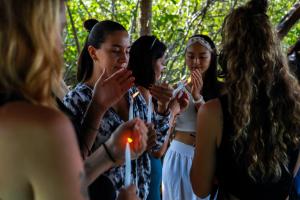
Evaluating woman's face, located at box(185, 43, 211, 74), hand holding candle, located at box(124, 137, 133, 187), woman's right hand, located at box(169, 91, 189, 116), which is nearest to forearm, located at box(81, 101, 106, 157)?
hand holding candle, located at box(124, 137, 133, 187)

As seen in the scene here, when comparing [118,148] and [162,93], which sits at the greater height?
[118,148]

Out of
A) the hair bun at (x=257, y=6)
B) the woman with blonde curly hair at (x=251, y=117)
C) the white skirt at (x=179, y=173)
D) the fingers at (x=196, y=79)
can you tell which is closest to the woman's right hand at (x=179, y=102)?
the fingers at (x=196, y=79)

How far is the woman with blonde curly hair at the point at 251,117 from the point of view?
1.80m

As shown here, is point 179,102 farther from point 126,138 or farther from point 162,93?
point 126,138

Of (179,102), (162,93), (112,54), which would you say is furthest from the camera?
(179,102)

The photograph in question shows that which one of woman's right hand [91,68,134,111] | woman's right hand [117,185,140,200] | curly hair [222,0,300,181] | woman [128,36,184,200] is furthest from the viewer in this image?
woman [128,36,184,200]

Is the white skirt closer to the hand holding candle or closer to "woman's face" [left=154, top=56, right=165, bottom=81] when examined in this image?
"woman's face" [left=154, top=56, right=165, bottom=81]

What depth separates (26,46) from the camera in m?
0.95

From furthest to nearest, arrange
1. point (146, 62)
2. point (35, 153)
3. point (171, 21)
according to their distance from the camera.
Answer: point (171, 21) → point (146, 62) → point (35, 153)

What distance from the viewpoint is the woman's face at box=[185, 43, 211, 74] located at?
11.4ft

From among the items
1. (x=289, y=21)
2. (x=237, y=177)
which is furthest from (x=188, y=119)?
(x=237, y=177)

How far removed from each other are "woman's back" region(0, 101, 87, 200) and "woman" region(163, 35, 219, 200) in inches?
91.1

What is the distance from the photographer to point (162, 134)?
2768 millimetres

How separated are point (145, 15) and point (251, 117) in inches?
99.8
